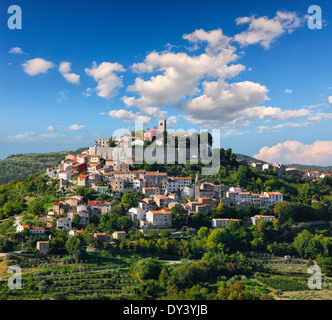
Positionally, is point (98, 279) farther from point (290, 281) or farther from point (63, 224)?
point (290, 281)

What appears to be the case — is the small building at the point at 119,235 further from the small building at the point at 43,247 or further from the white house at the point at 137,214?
the small building at the point at 43,247

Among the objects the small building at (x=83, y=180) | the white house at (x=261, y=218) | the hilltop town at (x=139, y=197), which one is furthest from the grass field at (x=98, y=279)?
the small building at (x=83, y=180)

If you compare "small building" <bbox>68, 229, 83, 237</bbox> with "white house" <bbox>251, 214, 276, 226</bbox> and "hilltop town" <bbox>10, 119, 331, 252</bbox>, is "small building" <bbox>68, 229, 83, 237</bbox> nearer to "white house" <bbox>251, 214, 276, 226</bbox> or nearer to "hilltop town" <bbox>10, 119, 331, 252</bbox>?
"hilltop town" <bbox>10, 119, 331, 252</bbox>

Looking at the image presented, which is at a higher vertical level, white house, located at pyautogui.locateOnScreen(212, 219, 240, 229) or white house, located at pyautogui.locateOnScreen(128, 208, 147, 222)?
white house, located at pyautogui.locateOnScreen(128, 208, 147, 222)

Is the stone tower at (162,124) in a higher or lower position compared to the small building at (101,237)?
higher

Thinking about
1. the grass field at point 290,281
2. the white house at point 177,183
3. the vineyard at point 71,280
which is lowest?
the grass field at point 290,281

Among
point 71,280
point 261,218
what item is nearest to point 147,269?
point 71,280

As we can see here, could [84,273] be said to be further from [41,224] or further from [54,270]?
[41,224]

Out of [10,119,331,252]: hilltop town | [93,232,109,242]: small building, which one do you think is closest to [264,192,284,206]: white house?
[10,119,331,252]: hilltop town
